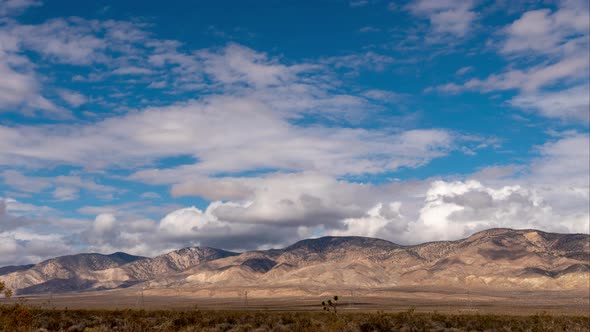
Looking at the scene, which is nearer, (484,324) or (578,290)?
(484,324)

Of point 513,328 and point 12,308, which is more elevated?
point 12,308

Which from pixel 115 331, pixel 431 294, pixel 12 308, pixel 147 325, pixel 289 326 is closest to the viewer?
pixel 12 308

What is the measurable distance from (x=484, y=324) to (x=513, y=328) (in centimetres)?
200

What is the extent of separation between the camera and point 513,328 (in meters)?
29.1

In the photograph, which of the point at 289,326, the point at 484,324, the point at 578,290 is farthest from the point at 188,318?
the point at 578,290

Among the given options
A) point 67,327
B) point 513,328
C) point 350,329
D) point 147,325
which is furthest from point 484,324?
point 67,327

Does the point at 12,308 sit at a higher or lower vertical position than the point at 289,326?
higher

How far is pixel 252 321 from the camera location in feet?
103

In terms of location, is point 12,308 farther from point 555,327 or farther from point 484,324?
point 555,327

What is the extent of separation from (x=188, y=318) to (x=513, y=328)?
17.5 m

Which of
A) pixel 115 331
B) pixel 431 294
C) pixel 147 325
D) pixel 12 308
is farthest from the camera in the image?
pixel 431 294

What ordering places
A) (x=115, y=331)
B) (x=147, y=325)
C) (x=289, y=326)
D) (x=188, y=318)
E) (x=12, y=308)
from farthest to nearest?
(x=188, y=318) → (x=289, y=326) → (x=147, y=325) → (x=115, y=331) → (x=12, y=308)

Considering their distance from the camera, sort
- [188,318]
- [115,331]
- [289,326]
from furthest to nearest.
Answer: [188,318], [289,326], [115,331]

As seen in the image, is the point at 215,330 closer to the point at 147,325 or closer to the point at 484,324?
the point at 147,325
